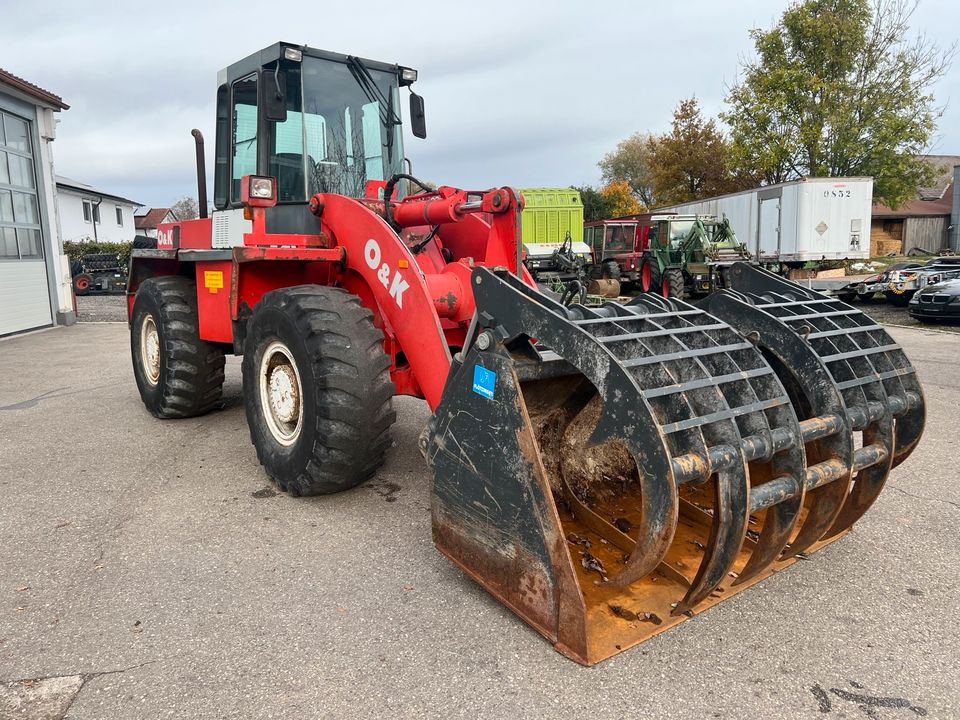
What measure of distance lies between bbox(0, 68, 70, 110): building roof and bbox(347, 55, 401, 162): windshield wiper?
9917mm

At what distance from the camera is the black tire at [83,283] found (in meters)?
24.2

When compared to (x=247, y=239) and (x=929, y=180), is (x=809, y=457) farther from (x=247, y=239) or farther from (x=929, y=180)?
(x=929, y=180)

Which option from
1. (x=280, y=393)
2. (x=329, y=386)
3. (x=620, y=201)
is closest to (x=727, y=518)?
(x=329, y=386)

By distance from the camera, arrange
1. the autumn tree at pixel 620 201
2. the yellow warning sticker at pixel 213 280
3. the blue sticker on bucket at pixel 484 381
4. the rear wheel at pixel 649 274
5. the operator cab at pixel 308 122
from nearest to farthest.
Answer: the blue sticker on bucket at pixel 484 381 → the operator cab at pixel 308 122 → the yellow warning sticker at pixel 213 280 → the rear wheel at pixel 649 274 → the autumn tree at pixel 620 201

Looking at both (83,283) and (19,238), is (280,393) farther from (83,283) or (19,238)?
(83,283)

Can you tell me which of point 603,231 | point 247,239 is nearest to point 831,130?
point 603,231

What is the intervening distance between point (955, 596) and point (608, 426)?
187cm

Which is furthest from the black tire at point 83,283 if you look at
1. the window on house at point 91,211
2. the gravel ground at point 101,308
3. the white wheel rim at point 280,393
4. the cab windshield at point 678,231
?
the white wheel rim at point 280,393

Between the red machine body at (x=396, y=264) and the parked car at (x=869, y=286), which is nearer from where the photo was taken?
the red machine body at (x=396, y=264)

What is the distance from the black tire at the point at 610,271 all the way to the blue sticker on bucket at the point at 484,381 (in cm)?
1800

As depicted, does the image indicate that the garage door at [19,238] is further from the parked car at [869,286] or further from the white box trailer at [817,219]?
the white box trailer at [817,219]

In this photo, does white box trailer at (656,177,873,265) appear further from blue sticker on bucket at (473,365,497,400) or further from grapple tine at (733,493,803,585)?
blue sticker on bucket at (473,365,497,400)

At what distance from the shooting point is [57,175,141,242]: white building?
37938mm

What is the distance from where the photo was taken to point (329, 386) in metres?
3.55
